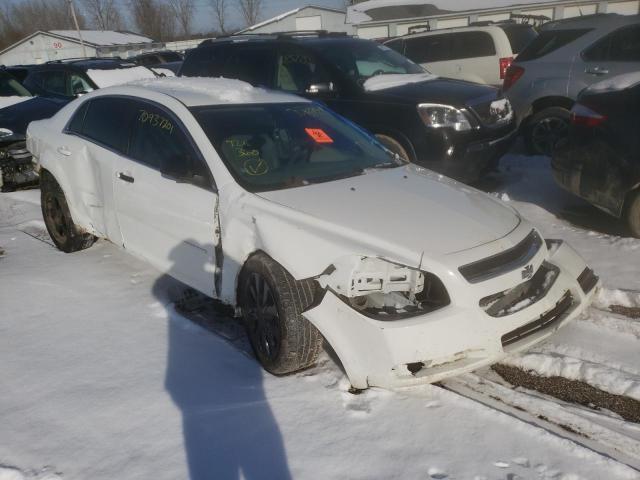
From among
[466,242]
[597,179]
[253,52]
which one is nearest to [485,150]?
[597,179]

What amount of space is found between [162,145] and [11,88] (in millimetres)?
6793

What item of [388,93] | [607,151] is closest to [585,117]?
[607,151]

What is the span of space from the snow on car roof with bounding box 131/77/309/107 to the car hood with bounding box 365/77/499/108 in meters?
2.09

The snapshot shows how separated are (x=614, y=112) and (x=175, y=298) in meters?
3.96

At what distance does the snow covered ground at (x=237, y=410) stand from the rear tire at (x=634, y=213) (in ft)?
2.52

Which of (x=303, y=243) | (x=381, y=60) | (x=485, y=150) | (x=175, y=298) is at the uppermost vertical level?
(x=381, y=60)

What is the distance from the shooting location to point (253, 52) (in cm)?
731

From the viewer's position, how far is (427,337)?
108 inches

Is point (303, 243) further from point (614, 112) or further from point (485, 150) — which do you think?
point (485, 150)

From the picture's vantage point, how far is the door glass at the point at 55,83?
1016 cm

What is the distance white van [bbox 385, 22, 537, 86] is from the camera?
11508mm

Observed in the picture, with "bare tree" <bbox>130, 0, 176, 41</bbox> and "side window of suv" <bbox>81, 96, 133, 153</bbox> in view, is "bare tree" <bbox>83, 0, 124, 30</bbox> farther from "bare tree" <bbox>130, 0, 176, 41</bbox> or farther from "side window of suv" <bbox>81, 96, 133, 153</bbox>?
"side window of suv" <bbox>81, 96, 133, 153</bbox>

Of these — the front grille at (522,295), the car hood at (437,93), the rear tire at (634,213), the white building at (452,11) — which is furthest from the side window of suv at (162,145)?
the white building at (452,11)

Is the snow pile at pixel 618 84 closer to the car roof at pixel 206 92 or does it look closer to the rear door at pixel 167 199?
the car roof at pixel 206 92
